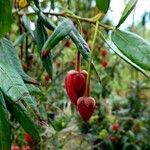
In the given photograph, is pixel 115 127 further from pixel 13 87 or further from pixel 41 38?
pixel 13 87

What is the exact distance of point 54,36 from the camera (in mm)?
897

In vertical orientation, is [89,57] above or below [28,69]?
above

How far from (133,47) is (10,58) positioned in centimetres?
25

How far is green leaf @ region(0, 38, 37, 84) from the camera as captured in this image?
91cm

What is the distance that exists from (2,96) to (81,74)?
0.65 ft

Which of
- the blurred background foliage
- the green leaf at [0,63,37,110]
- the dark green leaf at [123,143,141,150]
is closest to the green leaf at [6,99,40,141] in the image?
the green leaf at [0,63,37,110]

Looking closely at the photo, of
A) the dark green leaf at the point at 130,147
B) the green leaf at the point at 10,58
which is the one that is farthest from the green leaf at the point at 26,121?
the dark green leaf at the point at 130,147

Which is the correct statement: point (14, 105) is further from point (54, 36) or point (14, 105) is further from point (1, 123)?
point (54, 36)

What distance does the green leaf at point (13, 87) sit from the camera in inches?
29.2

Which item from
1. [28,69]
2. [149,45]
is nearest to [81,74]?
[149,45]

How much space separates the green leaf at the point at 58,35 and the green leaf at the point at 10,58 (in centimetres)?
7

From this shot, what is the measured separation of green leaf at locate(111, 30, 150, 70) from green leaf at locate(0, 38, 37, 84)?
18 cm

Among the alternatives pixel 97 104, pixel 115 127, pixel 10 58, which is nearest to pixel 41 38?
pixel 10 58

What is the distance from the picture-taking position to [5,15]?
0.80 m
